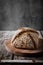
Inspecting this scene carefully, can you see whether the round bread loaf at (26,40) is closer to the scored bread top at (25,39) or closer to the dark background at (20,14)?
the scored bread top at (25,39)

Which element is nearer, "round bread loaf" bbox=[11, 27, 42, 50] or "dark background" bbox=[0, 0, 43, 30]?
"round bread loaf" bbox=[11, 27, 42, 50]

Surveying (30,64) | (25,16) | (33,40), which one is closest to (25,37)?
(33,40)

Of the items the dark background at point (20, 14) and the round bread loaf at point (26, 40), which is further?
the dark background at point (20, 14)

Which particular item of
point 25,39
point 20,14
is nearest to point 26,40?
point 25,39

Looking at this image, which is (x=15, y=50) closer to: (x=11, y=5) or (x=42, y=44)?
(x=42, y=44)

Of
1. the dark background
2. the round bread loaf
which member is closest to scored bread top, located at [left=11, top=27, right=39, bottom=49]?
the round bread loaf

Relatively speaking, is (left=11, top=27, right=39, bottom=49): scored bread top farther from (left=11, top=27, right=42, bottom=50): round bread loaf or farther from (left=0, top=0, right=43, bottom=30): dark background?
(left=0, top=0, right=43, bottom=30): dark background

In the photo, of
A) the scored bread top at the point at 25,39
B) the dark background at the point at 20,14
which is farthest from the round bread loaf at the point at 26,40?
the dark background at the point at 20,14
